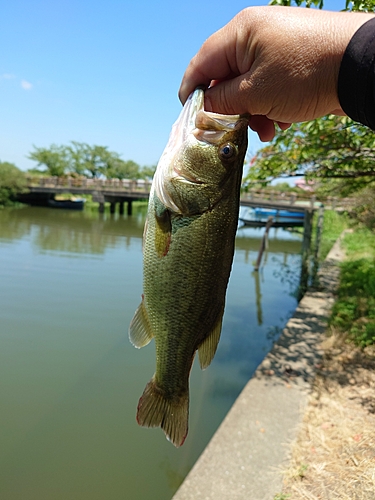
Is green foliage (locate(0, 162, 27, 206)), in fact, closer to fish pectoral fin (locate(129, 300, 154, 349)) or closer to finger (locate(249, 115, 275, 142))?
fish pectoral fin (locate(129, 300, 154, 349))

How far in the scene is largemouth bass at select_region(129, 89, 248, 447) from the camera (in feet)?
5.78

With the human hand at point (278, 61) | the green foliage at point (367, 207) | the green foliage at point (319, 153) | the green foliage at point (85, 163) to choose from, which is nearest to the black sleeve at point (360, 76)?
the human hand at point (278, 61)

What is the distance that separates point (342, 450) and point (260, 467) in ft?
2.70

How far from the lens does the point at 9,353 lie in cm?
707

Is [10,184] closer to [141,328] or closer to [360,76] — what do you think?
[141,328]

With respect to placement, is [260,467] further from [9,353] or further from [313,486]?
[9,353]

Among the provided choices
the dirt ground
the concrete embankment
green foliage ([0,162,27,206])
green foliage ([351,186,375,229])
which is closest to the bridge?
green foliage ([0,162,27,206])

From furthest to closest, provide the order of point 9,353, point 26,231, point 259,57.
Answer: point 26,231, point 9,353, point 259,57

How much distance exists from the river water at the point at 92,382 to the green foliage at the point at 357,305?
1.70 meters

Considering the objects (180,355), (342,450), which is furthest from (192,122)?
(342,450)

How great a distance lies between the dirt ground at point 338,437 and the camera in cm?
317

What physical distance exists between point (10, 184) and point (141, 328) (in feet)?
131

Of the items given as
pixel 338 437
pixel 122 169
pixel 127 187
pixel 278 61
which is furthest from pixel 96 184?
pixel 278 61

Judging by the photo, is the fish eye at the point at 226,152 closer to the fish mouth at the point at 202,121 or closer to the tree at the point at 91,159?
the fish mouth at the point at 202,121
